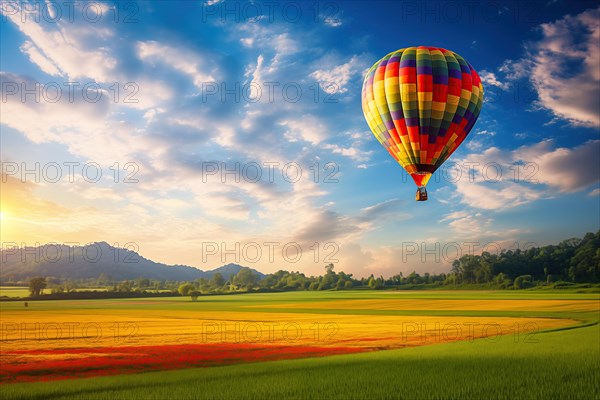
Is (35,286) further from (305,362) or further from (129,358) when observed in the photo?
(305,362)

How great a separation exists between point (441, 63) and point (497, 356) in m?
19.2

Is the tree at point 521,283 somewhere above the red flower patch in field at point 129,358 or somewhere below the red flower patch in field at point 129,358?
below

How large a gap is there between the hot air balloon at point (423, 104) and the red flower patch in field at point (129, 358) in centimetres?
1419

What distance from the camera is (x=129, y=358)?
2933 cm

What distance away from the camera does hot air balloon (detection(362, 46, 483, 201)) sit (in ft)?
107

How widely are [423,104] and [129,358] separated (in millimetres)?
24949

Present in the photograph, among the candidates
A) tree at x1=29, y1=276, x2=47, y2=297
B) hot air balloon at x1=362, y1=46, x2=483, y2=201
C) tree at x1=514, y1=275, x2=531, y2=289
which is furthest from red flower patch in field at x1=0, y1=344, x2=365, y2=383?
tree at x1=514, y1=275, x2=531, y2=289

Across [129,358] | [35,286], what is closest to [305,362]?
[129,358]

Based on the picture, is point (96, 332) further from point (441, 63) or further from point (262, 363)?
point (441, 63)

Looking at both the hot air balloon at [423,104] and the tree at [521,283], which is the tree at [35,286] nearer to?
the hot air balloon at [423,104]

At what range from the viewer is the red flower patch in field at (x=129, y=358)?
2536cm

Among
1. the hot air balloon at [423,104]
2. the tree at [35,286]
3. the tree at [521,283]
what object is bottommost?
the tree at [521,283]

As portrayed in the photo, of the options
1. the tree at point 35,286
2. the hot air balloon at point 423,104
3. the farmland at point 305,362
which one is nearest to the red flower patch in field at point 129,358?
the farmland at point 305,362

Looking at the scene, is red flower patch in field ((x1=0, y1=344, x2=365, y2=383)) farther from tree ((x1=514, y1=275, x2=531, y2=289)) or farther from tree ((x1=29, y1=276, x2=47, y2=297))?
tree ((x1=514, y1=275, x2=531, y2=289))
